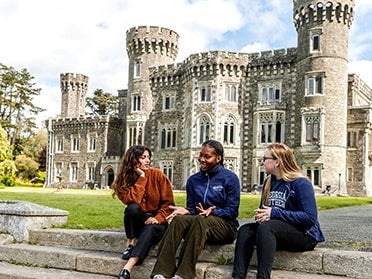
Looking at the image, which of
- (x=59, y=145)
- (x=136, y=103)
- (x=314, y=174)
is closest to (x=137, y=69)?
(x=136, y=103)

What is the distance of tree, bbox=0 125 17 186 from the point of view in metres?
39.3

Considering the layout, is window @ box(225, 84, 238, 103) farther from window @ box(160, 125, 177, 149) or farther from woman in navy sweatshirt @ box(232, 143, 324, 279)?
woman in navy sweatshirt @ box(232, 143, 324, 279)

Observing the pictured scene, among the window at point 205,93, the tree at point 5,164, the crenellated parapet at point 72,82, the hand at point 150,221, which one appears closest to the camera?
the hand at point 150,221

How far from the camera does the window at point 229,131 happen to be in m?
36.5

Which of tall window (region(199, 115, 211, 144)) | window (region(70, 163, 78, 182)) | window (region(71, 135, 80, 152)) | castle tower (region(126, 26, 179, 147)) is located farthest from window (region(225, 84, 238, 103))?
window (region(70, 163, 78, 182))

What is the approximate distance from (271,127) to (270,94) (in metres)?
2.54

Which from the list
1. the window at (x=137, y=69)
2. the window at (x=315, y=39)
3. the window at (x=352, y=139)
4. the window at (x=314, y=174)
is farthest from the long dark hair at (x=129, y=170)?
the window at (x=137, y=69)

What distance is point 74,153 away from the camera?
49.8 meters

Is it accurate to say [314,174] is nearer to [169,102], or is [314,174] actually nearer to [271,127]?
[271,127]

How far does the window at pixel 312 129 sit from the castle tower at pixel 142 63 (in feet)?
48.1

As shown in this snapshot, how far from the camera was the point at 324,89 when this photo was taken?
32906mm

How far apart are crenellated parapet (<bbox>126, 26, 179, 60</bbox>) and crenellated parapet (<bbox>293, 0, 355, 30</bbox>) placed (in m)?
13.4

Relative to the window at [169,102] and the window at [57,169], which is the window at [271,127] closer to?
the window at [169,102]

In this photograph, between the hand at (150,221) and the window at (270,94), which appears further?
the window at (270,94)
